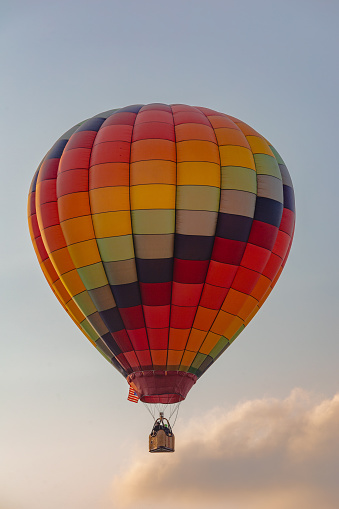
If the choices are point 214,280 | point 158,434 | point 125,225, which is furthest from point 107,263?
point 158,434

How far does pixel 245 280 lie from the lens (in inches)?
959

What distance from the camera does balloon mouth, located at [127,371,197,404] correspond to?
24.0 m

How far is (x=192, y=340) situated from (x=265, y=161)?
459 cm

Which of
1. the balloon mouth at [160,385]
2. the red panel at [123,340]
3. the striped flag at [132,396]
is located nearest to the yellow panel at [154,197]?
the red panel at [123,340]

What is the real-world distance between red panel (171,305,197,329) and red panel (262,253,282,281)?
6.93 ft

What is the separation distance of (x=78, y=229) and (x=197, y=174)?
9.91 ft

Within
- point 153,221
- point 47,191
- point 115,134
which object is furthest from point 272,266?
point 47,191

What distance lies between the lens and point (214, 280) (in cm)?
2395

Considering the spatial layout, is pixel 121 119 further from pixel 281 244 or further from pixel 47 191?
pixel 281 244

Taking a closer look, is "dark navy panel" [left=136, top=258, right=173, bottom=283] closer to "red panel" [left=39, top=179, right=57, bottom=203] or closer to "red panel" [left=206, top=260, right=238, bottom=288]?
"red panel" [left=206, top=260, right=238, bottom=288]

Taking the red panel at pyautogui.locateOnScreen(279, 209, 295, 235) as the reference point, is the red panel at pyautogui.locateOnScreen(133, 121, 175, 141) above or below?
above

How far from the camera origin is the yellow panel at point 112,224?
23516 mm

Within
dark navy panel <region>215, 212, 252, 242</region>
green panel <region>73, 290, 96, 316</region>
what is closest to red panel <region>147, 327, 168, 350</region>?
green panel <region>73, 290, 96, 316</region>

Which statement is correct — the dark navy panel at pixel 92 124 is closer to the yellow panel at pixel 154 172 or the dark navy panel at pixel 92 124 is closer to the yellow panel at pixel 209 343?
the yellow panel at pixel 154 172
